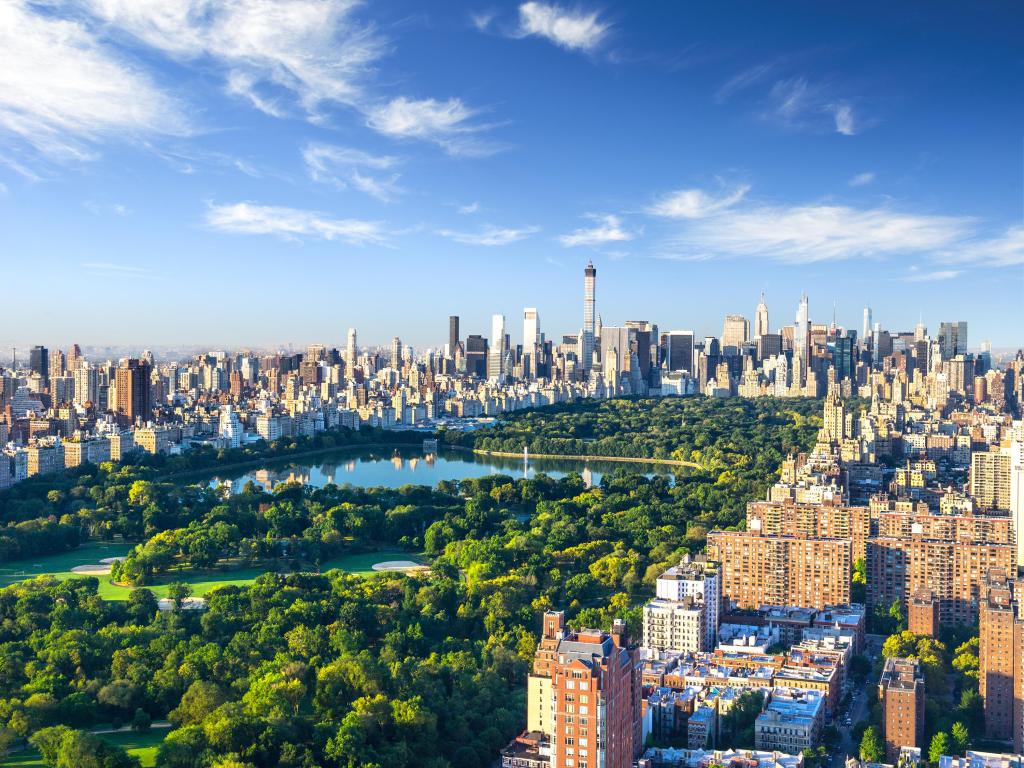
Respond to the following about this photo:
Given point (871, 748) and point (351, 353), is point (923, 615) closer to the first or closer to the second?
point (871, 748)

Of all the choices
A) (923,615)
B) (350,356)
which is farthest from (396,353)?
(923,615)

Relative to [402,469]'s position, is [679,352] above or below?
above

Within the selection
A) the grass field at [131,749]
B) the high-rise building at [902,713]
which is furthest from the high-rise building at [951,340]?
the grass field at [131,749]

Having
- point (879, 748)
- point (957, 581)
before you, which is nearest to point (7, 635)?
point (879, 748)

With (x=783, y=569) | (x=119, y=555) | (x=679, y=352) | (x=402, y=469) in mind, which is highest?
(x=679, y=352)

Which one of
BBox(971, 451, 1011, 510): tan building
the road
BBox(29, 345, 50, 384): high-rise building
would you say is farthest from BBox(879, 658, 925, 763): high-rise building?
BBox(29, 345, 50, 384): high-rise building

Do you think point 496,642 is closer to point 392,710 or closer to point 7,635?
point 392,710

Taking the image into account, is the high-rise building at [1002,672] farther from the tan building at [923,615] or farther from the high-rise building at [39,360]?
the high-rise building at [39,360]
